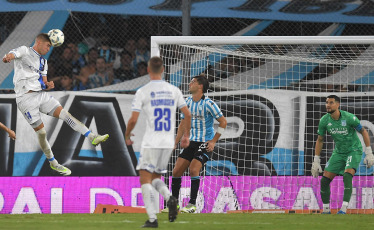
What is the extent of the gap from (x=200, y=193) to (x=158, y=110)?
5612 millimetres

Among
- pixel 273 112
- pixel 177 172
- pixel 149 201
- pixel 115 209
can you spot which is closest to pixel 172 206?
pixel 149 201

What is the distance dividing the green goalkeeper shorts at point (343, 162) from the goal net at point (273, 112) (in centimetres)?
103

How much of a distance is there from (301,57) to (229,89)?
1.49 meters

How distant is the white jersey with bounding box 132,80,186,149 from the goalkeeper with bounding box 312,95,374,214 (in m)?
4.85

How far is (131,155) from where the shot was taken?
48.4 ft

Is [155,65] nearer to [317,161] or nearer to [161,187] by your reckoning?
[161,187]

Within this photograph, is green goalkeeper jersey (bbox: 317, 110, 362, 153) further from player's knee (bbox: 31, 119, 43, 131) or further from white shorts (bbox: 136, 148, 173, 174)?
white shorts (bbox: 136, 148, 173, 174)

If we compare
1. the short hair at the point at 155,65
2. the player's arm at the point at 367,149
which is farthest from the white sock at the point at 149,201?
the player's arm at the point at 367,149

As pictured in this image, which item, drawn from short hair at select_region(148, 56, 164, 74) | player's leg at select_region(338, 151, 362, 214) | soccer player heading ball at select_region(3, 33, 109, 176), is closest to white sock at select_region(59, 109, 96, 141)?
soccer player heading ball at select_region(3, 33, 109, 176)

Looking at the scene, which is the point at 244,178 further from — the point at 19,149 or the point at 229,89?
the point at 19,149

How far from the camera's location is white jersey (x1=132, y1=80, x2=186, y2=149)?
9.06m

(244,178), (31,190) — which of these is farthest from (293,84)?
(31,190)

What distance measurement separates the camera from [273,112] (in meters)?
15.1

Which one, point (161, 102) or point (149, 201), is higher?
point (161, 102)
